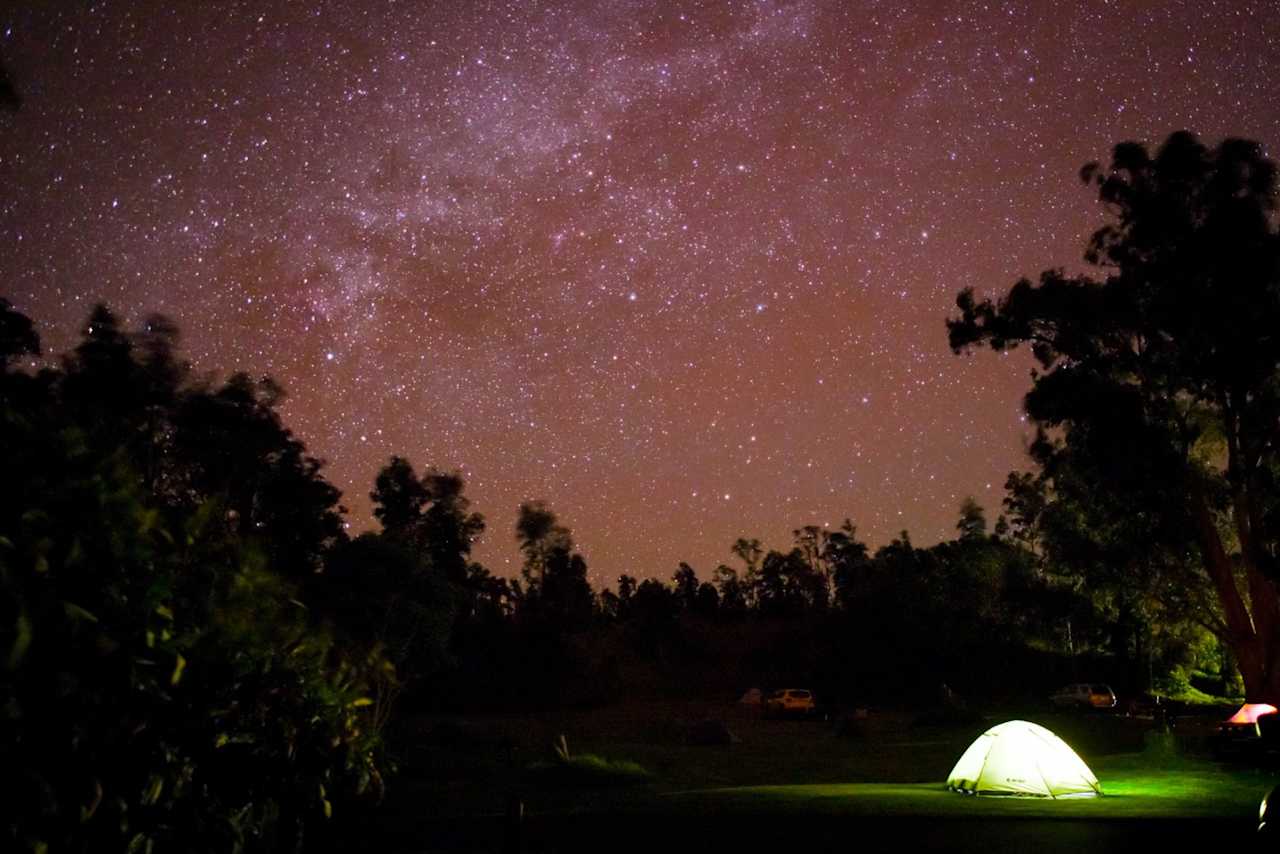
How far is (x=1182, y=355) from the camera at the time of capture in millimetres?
28141

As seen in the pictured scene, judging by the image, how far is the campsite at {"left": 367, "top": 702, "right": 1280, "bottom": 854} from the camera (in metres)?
13.9

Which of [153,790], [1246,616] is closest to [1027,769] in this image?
[1246,616]

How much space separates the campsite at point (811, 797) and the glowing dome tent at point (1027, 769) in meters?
0.39

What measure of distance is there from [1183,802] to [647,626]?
6230 cm

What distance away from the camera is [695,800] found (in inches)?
738

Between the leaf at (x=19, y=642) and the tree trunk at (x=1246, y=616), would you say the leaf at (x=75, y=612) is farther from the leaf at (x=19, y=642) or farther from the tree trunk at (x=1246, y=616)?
the tree trunk at (x=1246, y=616)

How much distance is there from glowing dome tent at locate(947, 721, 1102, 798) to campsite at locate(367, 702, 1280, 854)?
1.29 feet

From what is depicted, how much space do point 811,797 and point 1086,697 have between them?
41.8 meters

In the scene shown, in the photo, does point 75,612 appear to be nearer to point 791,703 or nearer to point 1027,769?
point 1027,769

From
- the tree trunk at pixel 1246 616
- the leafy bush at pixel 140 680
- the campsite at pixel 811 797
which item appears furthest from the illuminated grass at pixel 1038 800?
the leafy bush at pixel 140 680

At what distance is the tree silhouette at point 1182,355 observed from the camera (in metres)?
27.2

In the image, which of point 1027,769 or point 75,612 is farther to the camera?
point 1027,769

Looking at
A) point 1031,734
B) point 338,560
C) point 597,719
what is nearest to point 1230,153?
point 1031,734

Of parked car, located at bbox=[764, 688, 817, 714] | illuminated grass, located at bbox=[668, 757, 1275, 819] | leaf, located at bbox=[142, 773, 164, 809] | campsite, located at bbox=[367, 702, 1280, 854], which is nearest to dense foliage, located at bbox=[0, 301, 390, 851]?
leaf, located at bbox=[142, 773, 164, 809]
